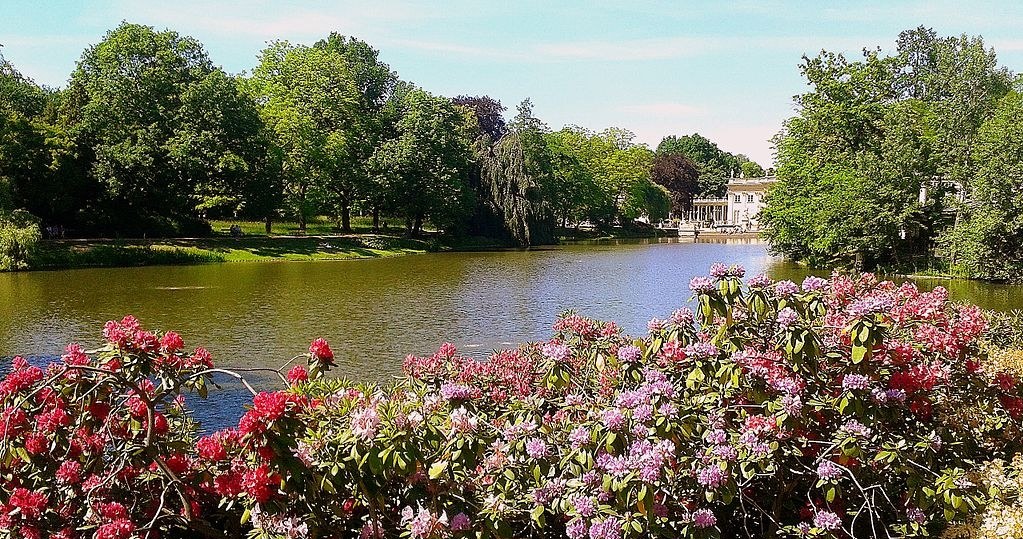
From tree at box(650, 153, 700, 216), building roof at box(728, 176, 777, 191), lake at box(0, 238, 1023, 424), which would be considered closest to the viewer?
lake at box(0, 238, 1023, 424)

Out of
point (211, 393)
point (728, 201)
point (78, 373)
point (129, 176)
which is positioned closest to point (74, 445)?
point (78, 373)

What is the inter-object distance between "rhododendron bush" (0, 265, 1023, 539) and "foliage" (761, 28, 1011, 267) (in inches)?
960

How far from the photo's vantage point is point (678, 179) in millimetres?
102375

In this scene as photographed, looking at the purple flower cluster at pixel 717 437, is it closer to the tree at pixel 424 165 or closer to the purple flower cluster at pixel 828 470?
the purple flower cluster at pixel 828 470

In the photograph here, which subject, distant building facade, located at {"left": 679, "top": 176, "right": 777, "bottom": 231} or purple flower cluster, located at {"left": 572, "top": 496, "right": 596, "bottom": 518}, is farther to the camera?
distant building facade, located at {"left": 679, "top": 176, "right": 777, "bottom": 231}

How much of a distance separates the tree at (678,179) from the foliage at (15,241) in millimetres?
78880

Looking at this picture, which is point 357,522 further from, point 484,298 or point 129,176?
point 129,176

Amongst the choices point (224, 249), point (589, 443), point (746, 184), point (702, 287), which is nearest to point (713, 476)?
point (589, 443)

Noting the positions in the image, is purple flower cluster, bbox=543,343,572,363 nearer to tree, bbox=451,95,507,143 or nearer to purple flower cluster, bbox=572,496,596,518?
purple flower cluster, bbox=572,496,596,518

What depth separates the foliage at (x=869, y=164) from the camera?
93.5 feet

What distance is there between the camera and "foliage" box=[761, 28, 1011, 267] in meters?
28.5

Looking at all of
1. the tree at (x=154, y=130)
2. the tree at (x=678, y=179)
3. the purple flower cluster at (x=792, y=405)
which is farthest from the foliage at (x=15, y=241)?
the tree at (x=678, y=179)

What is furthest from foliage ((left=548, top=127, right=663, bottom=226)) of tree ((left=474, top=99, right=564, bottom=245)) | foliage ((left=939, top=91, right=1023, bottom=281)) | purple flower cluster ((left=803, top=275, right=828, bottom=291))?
purple flower cluster ((left=803, top=275, right=828, bottom=291))

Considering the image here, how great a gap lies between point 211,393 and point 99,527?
7.27 metres
